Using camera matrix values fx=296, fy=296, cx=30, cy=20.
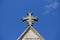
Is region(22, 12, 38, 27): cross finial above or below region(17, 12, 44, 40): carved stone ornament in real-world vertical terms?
above

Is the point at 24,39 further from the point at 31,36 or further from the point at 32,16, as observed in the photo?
the point at 32,16

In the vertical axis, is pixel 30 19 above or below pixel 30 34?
above

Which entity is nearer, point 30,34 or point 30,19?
point 30,34

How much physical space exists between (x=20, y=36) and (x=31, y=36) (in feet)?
1.70

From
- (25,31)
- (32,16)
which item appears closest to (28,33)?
(25,31)

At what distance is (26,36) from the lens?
13.9m

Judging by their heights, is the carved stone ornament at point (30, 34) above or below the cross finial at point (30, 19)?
below

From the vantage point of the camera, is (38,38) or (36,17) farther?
(36,17)

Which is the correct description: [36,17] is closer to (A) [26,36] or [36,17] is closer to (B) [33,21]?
(B) [33,21]

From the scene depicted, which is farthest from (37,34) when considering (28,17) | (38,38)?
(28,17)

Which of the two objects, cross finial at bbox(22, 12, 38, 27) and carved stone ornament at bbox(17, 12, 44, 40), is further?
cross finial at bbox(22, 12, 38, 27)

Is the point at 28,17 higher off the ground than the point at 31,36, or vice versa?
the point at 28,17

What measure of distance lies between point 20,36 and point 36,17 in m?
1.58

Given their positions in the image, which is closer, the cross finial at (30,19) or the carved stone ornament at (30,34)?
the carved stone ornament at (30,34)
